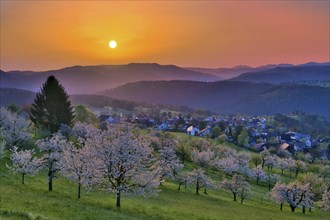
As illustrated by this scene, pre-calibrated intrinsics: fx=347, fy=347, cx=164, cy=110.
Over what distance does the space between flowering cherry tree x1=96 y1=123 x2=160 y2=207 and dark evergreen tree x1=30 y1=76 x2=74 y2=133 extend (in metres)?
48.5

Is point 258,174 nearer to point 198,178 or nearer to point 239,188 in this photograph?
point 239,188

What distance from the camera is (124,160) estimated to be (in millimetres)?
40531

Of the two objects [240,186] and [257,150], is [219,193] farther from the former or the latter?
[257,150]

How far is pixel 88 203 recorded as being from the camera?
1564 inches

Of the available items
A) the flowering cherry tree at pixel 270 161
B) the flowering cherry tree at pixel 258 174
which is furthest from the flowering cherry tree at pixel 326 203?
the flowering cherry tree at pixel 270 161

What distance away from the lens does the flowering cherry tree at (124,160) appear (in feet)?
132

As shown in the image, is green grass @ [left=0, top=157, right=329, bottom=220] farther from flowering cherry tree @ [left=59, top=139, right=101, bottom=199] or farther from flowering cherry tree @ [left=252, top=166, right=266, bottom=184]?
flowering cherry tree @ [left=252, top=166, right=266, bottom=184]

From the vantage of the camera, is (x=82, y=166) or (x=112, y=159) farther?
(x=82, y=166)

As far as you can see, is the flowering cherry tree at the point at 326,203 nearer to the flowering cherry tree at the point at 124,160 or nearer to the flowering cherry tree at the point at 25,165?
the flowering cherry tree at the point at 124,160

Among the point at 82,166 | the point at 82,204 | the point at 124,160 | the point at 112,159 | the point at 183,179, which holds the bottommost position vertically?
→ the point at 183,179

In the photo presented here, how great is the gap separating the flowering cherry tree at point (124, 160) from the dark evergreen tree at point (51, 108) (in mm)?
48485

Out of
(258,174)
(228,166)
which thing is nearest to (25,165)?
(228,166)

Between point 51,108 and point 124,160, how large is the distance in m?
52.3

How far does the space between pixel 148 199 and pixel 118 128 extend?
15637 mm
